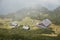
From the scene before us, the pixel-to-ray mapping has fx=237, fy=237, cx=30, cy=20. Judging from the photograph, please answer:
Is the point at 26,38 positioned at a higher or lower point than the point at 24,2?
lower

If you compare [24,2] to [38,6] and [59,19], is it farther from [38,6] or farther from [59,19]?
[59,19]

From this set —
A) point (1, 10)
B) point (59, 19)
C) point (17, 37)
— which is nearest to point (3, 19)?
point (1, 10)

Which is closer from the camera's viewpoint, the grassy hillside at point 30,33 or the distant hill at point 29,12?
the grassy hillside at point 30,33

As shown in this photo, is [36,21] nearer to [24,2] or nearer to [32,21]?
[32,21]

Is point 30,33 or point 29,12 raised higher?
point 29,12

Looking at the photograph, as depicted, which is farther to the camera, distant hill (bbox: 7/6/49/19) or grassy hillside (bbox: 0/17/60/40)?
distant hill (bbox: 7/6/49/19)

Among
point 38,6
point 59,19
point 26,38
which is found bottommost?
point 26,38

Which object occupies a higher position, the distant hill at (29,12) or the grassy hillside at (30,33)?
the distant hill at (29,12)

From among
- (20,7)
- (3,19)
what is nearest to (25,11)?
(20,7)

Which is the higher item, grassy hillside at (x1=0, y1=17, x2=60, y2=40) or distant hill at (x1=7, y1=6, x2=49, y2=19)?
distant hill at (x1=7, y1=6, x2=49, y2=19)

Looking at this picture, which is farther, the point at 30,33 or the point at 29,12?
the point at 29,12
